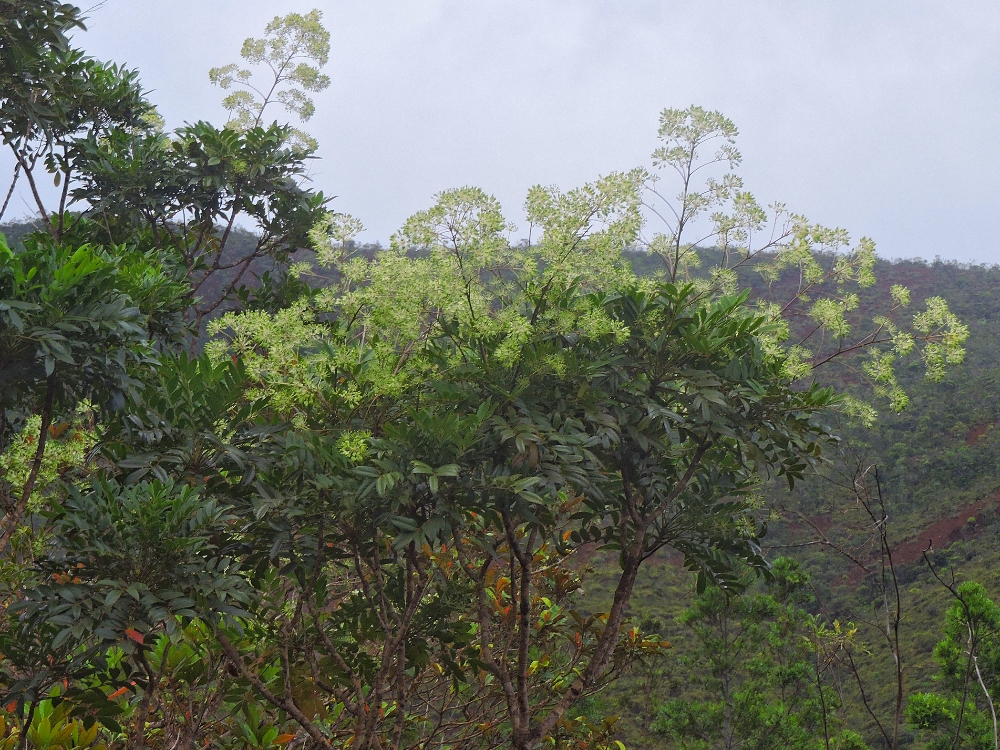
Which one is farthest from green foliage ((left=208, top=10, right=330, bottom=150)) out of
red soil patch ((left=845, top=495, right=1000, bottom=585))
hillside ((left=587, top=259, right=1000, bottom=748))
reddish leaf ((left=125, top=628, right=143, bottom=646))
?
red soil patch ((left=845, top=495, right=1000, bottom=585))

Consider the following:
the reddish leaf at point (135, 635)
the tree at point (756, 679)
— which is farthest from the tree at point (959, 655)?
the reddish leaf at point (135, 635)

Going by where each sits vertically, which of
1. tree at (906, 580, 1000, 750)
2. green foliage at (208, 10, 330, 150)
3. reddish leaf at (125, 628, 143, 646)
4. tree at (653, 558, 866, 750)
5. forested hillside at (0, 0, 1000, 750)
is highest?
green foliage at (208, 10, 330, 150)

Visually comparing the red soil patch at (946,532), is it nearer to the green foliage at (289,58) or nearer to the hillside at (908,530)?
the hillside at (908,530)

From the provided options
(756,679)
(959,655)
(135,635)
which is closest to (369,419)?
(135,635)

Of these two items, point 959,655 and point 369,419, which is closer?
point 369,419

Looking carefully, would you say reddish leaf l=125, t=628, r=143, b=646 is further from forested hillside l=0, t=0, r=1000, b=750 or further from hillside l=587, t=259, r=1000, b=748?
hillside l=587, t=259, r=1000, b=748

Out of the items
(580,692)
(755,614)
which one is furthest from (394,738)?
(755,614)

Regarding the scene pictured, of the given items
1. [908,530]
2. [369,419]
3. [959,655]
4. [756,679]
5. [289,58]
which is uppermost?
[289,58]

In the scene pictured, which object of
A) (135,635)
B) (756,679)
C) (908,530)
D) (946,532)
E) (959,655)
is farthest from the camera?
(908,530)

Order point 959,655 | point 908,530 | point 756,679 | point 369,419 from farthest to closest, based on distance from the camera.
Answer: point 908,530 → point 756,679 → point 959,655 → point 369,419

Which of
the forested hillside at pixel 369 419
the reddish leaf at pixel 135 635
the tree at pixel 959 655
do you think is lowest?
the tree at pixel 959 655

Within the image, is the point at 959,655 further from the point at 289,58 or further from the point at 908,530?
the point at 908,530

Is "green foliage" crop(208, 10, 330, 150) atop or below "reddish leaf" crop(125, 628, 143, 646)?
atop

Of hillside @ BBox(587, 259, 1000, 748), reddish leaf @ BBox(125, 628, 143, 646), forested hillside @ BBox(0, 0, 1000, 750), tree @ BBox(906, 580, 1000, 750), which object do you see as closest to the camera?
reddish leaf @ BBox(125, 628, 143, 646)
